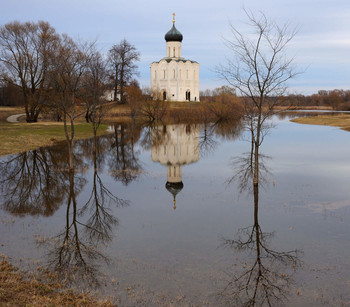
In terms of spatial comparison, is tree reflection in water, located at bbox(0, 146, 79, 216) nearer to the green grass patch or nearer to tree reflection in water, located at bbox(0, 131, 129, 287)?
tree reflection in water, located at bbox(0, 131, 129, 287)

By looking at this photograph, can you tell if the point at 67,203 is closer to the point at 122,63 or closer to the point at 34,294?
the point at 34,294

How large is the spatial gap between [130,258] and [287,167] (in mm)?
12025

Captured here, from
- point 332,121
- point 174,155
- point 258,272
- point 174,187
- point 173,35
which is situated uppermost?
point 173,35

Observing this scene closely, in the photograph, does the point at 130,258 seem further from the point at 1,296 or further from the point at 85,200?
the point at 85,200

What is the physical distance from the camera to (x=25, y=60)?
122 feet

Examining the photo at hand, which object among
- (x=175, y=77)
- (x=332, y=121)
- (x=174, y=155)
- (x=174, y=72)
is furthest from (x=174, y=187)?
(x=174, y=72)

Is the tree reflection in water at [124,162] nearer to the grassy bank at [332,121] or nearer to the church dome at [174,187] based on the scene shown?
the church dome at [174,187]

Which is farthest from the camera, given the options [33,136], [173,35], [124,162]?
[173,35]

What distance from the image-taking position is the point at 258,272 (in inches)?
291

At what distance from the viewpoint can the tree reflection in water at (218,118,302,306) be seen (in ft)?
21.3

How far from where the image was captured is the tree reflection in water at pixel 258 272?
6.50 metres

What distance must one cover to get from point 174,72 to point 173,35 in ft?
20.6

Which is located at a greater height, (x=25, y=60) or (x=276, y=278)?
(x=25, y=60)

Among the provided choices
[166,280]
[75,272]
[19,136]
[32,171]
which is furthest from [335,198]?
[19,136]
